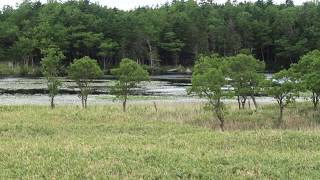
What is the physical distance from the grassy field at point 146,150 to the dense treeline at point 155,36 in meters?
88.3

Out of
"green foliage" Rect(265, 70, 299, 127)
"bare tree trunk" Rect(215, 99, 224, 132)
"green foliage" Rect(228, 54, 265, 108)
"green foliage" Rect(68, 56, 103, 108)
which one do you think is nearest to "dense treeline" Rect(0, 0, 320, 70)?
"green foliage" Rect(68, 56, 103, 108)

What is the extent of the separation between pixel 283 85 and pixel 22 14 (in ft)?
380

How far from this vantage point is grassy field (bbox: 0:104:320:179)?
1488cm

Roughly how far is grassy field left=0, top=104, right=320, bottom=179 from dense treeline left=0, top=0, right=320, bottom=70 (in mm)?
88314

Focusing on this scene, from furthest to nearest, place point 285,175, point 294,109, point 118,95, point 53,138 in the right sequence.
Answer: point 118,95, point 294,109, point 53,138, point 285,175

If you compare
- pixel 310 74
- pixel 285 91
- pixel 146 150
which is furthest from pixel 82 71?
pixel 146 150

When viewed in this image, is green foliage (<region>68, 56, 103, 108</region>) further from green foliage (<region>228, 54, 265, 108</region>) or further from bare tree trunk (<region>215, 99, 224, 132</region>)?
bare tree trunk (<region>215, 99, 224, 132</region>)

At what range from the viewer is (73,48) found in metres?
126

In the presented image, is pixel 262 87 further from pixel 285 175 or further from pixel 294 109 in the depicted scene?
pixel 285 175

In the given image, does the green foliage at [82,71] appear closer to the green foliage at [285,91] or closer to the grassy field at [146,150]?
the grassy field at [146,150]

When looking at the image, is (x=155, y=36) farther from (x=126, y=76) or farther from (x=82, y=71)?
(x=126, y=76)

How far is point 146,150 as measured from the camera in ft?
59.9

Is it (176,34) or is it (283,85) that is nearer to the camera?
(283,85)

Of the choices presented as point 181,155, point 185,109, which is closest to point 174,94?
point 185,109
